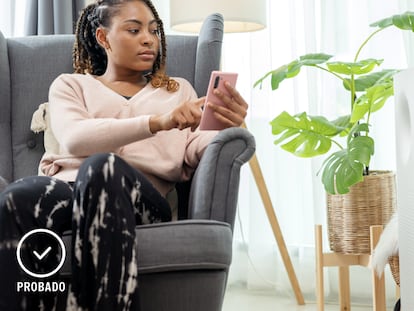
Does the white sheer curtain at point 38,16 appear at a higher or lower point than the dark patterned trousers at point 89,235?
higher

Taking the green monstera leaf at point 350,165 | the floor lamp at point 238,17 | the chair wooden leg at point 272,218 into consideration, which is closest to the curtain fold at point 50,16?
the floor lamp at point 238,17

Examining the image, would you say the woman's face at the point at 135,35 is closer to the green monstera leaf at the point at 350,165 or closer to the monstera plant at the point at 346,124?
the monstera plant at the point at 346,124

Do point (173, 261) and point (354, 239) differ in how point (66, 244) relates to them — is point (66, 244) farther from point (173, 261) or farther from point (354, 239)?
Result: point (354, 239)

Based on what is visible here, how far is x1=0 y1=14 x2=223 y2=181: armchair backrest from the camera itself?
225cm

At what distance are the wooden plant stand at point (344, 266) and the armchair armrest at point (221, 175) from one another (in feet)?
2.05

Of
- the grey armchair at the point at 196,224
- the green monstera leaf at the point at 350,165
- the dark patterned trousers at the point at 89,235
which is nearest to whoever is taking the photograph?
the dark patterned trousers at the point at 89,235

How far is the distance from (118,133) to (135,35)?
1.18 feet

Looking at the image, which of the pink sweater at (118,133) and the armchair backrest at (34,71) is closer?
the pink sweater at (118,133)

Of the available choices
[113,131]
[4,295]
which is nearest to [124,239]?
[4,295]

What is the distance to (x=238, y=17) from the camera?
2637 mm

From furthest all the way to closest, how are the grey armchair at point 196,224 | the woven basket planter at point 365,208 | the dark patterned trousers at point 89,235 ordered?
the woven basket planter at point 365,208
the grey armchair at point 196,224
the dark patterned trousers at point 89,235

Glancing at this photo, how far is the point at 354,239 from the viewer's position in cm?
235

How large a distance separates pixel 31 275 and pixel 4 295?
73 mm

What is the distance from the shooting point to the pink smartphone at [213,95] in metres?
1.78
